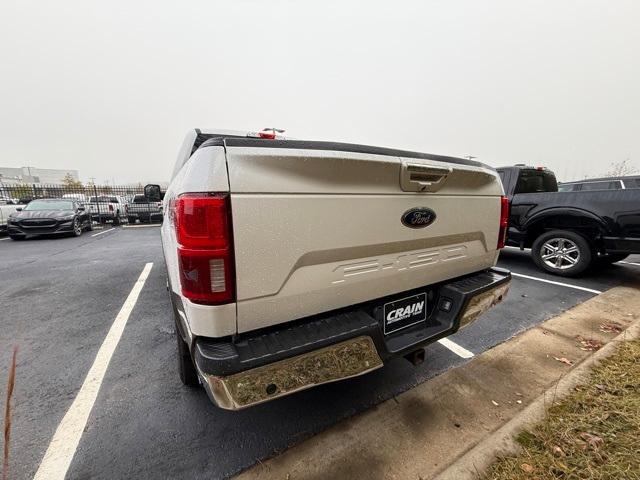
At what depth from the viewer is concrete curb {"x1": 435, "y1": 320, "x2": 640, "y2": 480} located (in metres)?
1.58

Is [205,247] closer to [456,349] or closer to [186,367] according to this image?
[186,367]

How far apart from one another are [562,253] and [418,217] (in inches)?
186

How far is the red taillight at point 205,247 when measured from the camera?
124 cm

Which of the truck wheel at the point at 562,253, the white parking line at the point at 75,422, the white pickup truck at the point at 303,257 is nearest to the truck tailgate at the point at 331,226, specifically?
the white pickup truck at the point at 303,257

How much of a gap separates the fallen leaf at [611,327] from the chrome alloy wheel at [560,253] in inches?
73.6

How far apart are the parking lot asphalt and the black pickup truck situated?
0.55 metres

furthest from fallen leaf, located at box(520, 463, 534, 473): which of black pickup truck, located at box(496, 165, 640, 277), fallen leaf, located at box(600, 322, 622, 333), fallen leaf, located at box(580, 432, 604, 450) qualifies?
black pickup truck, located at box(496, 165, 640, 277)

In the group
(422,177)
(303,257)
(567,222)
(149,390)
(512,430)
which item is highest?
(422,177)

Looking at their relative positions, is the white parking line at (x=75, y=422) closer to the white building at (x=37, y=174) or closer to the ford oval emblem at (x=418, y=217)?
the ford oval emblem at (x=418, y=217)

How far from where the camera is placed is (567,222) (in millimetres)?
4863

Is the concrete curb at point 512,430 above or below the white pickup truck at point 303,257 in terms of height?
below

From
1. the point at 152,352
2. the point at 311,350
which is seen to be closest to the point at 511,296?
the point at 311,350

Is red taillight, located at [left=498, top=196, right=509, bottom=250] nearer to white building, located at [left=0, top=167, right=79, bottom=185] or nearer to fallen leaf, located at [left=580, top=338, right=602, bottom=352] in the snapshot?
fallen leaf, located at [left=580, top=338, right=602, bottom=352]

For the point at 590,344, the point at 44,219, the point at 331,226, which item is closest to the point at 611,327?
the point at 590,344
